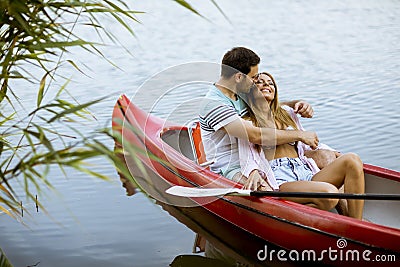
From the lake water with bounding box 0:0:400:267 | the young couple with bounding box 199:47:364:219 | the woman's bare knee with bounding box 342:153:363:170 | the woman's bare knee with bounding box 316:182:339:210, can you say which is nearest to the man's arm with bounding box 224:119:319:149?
the young couple with bounding box 199:47:364:219

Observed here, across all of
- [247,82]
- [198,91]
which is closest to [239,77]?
[247,82]

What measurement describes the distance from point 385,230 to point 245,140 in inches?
35.9

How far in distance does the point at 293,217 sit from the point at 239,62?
85 cm

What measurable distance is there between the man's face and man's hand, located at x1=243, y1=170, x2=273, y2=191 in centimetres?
44

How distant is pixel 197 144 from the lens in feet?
14.8

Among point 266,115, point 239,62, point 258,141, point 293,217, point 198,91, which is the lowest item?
point 293,217

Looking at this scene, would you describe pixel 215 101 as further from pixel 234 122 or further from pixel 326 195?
pixel 326 195

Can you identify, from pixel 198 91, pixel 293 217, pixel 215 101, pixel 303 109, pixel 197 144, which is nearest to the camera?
pixel 293 217

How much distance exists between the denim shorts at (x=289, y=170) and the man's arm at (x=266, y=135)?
0.11 metres

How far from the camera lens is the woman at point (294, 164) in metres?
3.71

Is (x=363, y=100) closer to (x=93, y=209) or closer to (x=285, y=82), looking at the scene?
(x=285, y=82)

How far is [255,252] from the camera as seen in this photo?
3.96 meters

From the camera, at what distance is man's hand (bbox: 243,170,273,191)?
12.5 feet

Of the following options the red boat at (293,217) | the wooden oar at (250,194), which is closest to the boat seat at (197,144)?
the red boat at (293,217)
